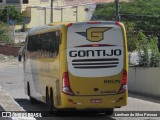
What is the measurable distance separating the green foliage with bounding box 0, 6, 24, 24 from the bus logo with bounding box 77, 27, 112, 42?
109514 mm

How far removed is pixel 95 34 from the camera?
1506 centimetres

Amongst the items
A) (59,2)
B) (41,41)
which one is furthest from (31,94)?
(59,2)

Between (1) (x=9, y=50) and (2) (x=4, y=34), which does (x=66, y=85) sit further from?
(2) (x=4, y=34)

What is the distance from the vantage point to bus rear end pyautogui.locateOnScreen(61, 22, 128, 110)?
14.8 m

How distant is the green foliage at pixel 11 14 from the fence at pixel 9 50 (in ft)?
175

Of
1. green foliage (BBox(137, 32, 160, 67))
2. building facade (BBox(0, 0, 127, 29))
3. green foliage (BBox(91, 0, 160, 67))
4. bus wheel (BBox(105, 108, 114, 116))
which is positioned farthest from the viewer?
building facade (BBox(0, 0, 127, 29))

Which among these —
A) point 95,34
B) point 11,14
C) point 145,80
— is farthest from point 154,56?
point 11,14

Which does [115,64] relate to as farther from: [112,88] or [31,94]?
[31,94]

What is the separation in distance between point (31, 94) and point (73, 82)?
19.8 ft

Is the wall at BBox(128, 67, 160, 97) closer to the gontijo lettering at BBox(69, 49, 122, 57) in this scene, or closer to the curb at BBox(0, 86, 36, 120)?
the gontijo lettering at BBox(69, 49, 122, 57)

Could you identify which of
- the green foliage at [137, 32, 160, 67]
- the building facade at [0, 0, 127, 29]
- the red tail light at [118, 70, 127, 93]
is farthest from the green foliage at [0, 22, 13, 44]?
the red tail light at [118, 70, 127, 93]

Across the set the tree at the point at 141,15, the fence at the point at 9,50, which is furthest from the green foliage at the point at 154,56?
the tree at the point at 141,15

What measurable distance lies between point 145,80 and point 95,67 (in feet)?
32.2

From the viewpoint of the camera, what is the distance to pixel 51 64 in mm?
16094
